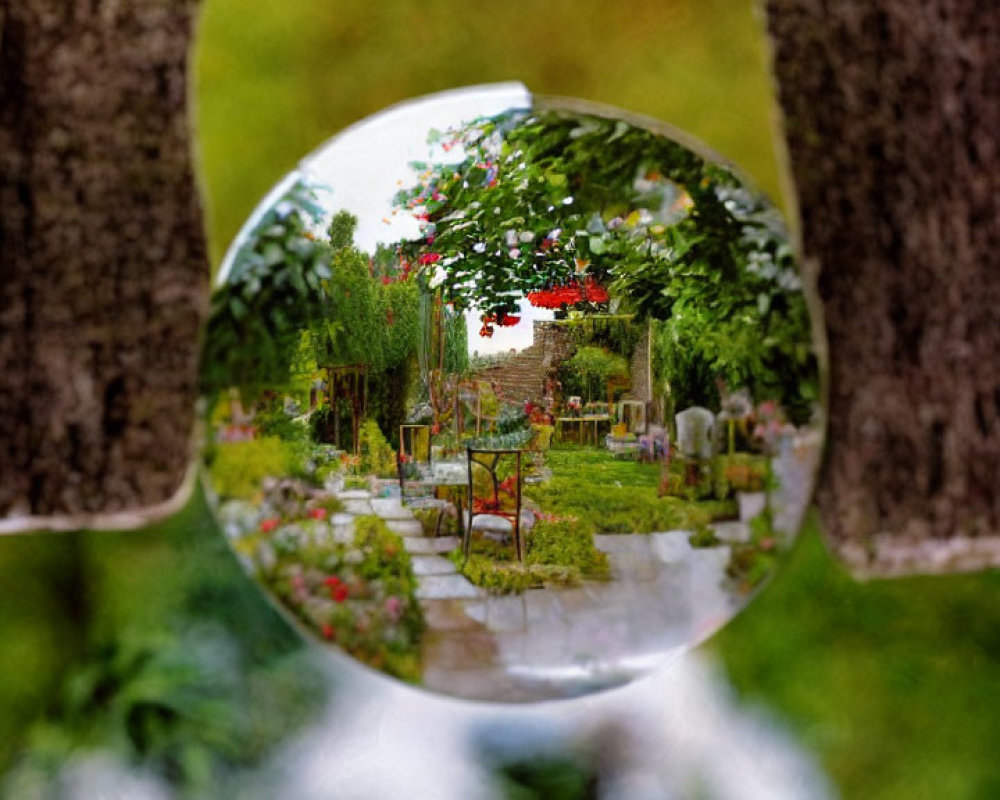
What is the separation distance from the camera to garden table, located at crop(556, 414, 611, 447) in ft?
8.49

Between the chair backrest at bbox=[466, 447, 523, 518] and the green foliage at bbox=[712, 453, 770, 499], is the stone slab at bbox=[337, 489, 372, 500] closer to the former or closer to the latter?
the chair backrest at bbox=[466, 447, 523, 518]

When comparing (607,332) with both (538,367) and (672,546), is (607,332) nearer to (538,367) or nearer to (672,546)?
(538,367)

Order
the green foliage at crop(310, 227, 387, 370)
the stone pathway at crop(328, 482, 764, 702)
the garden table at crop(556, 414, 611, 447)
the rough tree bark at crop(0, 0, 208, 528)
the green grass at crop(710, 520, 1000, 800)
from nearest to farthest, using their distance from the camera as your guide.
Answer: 1. the rough tree bark at crop(0, 0, 208, 528)
2. the stone pathway at crop(328, 482, 764, 702)
3. the green grass at crop(710, 520, 1000, 800)
4. the green foliage at crop(310, 227, 387, 370)
5. the garden table at crop(556, 414, 611, 447)

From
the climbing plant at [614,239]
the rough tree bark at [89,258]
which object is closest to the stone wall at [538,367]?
the climbing plant at [614,239]

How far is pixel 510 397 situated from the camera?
2.57m

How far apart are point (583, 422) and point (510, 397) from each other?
0.89 feet

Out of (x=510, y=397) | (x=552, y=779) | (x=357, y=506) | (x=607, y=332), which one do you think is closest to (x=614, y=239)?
(x=607, y=332)

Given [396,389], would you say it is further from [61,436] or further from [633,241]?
[61,436]

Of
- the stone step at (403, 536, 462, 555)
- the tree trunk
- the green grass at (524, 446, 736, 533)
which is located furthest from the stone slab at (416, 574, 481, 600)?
the tree trunk

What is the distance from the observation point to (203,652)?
151 centimetres

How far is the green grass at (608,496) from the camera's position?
1.90m

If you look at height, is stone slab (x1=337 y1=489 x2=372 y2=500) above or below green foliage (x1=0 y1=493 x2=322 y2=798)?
above

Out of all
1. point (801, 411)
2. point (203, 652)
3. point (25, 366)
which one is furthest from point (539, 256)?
point (25, 366)

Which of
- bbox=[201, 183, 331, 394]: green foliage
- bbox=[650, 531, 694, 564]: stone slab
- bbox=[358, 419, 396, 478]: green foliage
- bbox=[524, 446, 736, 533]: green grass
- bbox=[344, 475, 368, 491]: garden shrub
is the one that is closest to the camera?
bbox=[201, 183, 331, 394]: green foliage
